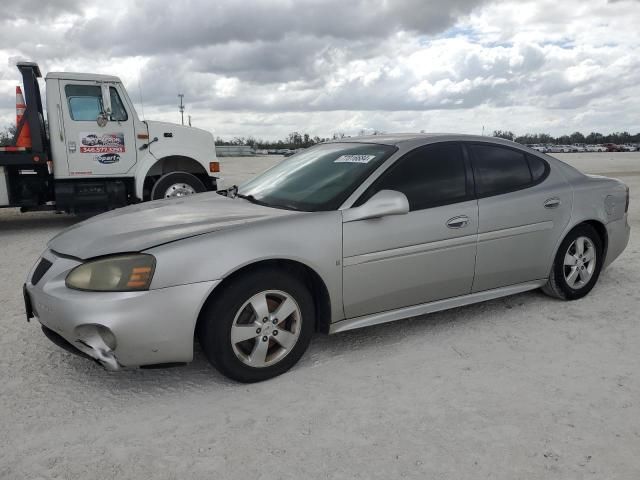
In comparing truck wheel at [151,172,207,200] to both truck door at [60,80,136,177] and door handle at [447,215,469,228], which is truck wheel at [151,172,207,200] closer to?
truck door at [60,80,136,177]

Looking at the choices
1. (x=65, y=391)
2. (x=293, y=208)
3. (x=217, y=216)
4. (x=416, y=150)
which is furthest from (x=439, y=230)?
(x=65, y=391)

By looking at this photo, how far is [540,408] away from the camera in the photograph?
9.42 ft

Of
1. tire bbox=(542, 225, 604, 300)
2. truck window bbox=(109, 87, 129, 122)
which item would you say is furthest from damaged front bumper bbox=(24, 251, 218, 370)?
truck window bbox=(109, 87, 129, 122)

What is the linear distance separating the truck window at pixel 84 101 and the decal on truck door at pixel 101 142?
0.26m

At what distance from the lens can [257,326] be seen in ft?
10.3

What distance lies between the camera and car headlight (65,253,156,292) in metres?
2.88

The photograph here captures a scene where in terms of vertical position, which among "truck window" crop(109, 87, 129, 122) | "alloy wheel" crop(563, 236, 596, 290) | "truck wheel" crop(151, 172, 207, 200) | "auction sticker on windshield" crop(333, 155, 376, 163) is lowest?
"alloy wheel" crop(563, 236, 596, 290)

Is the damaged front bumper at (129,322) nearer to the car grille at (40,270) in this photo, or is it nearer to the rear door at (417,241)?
the car grille at (40,270)

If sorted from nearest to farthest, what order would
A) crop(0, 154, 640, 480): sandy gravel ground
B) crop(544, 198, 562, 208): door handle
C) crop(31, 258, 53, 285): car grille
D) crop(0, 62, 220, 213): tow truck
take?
1. crop(0, 154, 640, 480): sandy gravel ground
2. crop(31, 258, 53, 285): car grille
3. crop(544, 198, 562, 208): door handle
4. crop(0, 62, 220, 213): tow truck

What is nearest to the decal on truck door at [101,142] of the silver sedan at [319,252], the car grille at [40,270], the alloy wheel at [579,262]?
the silver sedan at [319,252]

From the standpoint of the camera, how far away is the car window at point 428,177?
3.69m

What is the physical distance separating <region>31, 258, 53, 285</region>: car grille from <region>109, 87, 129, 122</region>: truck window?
19.4ft

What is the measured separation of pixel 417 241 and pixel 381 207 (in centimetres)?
41

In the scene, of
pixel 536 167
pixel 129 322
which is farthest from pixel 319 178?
pixel 536 167
